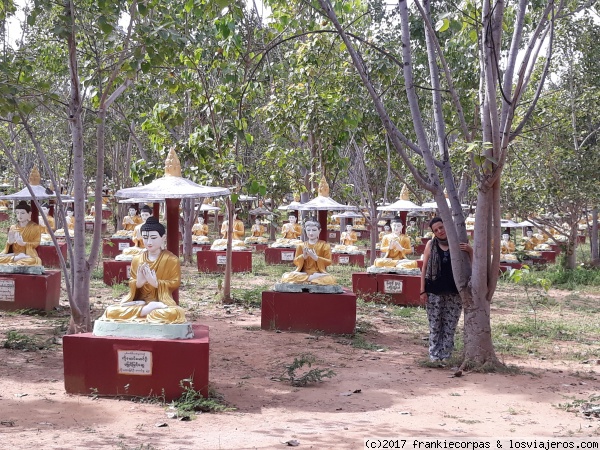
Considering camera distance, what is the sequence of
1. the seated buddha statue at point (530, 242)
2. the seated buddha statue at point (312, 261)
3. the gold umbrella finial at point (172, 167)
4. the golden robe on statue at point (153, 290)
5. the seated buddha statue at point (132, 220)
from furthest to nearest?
1. the seated buddha statue at point (530, 242)
2. the seated buddha statue at point (132, 220)
3. the seated buddha statue at point (312, 261)
4. the gold umbrella finial at point (172, 167)
5. the golden robe on statue at point (153, 290)

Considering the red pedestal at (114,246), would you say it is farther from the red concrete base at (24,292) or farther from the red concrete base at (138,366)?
the red concrete base at (138,366)

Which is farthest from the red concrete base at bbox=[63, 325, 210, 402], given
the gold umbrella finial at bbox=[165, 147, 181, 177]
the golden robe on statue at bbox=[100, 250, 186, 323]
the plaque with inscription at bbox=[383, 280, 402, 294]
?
the plaque with inscription at bbox=[383, 280, 402, 294]

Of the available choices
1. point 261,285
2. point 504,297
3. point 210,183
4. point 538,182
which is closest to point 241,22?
point 210,183

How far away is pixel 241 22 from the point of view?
38.5 feet

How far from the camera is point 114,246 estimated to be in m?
19.5

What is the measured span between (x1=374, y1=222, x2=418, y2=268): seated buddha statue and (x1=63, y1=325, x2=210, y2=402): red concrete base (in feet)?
25.5

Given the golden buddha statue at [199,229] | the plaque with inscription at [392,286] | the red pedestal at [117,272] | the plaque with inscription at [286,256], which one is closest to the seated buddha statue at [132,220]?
the golden buddha statue at [199,229]

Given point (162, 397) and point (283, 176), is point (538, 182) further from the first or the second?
point (162, 397)

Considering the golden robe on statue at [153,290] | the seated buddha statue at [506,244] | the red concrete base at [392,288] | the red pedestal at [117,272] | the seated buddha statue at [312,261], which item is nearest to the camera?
the golden robe on statue at [153,290]

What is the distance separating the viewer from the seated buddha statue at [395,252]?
1377 centimetres

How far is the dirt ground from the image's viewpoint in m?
5.32

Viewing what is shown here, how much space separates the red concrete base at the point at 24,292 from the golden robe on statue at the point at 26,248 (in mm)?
324

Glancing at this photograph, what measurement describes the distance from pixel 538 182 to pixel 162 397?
14139 mm

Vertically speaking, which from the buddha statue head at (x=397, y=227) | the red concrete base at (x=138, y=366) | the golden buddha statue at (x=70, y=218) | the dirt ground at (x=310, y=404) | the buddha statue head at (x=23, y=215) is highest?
the golden buddha statue at (x=70, y=218)
